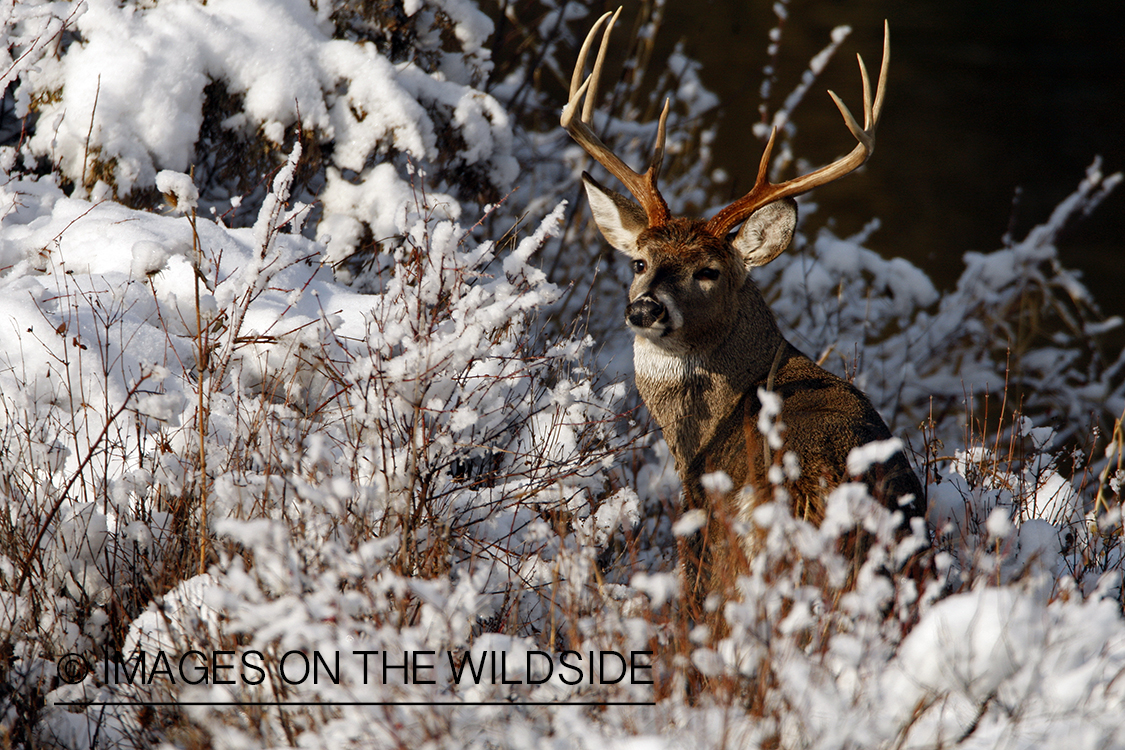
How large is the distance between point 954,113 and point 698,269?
16663 millimetres

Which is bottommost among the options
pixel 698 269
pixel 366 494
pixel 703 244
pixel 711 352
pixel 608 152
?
pixel 366 494

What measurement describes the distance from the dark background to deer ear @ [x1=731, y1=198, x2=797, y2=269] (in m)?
10.7

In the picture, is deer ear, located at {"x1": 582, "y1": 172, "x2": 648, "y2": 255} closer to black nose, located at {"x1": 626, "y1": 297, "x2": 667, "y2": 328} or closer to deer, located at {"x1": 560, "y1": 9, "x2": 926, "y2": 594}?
deer, located at {"x1": 560, "y1": 9, "x2": 926, "y2": 594}

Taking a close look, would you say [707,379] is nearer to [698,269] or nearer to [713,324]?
[713,324]

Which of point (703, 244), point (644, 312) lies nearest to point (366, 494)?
point (644, 312)

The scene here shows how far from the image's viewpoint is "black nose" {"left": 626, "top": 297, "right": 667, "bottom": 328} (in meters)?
3.54

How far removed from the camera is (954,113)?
18078 mm

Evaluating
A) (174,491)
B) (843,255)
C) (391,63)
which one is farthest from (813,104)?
(174,491)

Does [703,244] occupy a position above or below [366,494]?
above

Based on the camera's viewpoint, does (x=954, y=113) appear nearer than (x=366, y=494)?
No

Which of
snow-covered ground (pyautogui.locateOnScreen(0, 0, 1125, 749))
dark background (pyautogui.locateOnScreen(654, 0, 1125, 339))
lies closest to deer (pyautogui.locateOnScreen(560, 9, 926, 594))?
snow-covered ground (pyautogui.locateOnScreen(0, 0, 1125, 749))

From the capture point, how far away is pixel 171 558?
2.83m

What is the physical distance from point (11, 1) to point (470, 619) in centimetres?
388

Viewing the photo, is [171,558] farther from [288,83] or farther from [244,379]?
[288,83]
